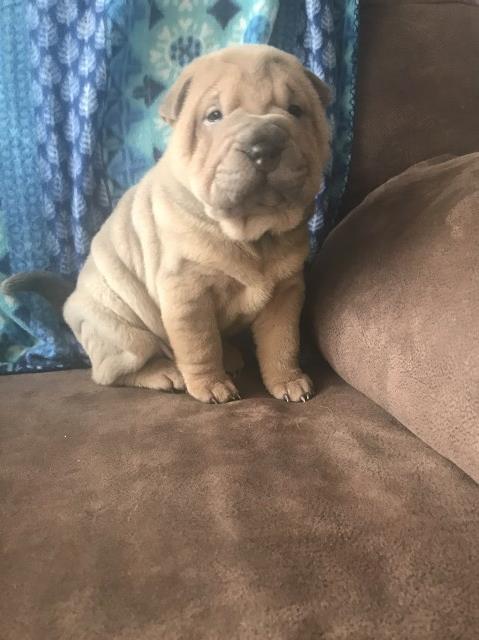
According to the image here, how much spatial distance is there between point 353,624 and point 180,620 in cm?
19

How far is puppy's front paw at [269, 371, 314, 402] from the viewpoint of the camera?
4.18 feet

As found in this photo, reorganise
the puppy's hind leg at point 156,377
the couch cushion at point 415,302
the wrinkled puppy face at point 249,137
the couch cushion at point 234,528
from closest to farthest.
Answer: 1. the couch cushion at point 234,528
2. the couch cushion at point 415,302
3. the wrinkled puppy face at point 249,137
4. the puppy's hind leg at point 156,377

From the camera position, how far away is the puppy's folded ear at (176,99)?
1.24 m

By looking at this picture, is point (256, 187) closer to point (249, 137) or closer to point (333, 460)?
point (249, 137)

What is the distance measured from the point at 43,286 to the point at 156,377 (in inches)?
16.2

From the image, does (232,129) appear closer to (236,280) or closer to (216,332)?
(236,280)

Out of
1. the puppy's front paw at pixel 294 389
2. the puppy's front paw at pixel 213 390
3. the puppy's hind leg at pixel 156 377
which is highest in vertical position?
the puppy's front paw at pixel 294 389

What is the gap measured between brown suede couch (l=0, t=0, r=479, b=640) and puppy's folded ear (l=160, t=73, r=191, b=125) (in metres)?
0.47

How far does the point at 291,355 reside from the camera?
1371 mm

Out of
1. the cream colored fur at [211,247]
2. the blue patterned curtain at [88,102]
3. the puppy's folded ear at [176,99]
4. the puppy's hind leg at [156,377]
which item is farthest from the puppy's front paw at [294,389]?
the puppy's folded ear at [176,99]

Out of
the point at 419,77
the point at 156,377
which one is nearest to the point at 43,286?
the point at 156,377

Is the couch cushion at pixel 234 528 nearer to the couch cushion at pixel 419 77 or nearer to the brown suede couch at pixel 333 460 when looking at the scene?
the brown suede couch at pixel 333 460

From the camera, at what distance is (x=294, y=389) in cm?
129

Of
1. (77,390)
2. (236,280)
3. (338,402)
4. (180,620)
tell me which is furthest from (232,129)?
(180,620)
